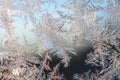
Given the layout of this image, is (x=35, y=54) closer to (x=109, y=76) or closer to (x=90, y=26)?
(x=90, y=26)

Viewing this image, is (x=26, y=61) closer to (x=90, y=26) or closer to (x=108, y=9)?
(x=90, y=26)

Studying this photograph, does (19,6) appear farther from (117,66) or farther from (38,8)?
(117,66)

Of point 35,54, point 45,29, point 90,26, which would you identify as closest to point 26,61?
point 35,54

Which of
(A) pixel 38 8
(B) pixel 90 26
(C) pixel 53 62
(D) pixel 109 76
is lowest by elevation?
(D) pixel 109 76

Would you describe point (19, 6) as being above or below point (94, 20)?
above

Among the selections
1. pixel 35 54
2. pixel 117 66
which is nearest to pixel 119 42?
pixel 117 66

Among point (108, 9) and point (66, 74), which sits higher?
point (108, 9)

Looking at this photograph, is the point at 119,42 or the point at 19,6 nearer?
the point at 19,6

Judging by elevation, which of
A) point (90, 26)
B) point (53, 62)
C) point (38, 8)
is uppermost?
point (38, 8)
